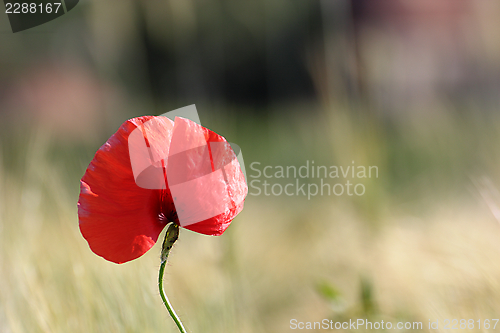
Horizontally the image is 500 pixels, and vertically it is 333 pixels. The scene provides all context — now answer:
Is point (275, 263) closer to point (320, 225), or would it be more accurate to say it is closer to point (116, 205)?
point (320, 225)

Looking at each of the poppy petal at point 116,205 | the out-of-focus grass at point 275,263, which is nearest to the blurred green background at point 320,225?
the out-of-focus grass at point 275,263

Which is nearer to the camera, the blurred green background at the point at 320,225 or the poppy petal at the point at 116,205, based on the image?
the poppy petal at the point at 116,205

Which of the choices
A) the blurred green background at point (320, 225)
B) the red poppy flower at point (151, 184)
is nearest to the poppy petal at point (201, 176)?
the red poppy flower at point (151, 184)

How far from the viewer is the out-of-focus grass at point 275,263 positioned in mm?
341

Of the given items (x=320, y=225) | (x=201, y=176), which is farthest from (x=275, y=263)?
(x=201, y=176)

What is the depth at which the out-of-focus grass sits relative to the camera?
1.12 feet

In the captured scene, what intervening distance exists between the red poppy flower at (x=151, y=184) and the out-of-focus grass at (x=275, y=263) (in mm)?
207

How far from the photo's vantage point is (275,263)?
1.93 feet

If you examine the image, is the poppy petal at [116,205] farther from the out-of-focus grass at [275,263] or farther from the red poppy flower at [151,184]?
the out-of-focus grass at [275,263]

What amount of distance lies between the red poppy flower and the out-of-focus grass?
207 millimetres

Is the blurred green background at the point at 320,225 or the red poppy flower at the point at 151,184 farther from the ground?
the red poppy flower at the point at 151,184

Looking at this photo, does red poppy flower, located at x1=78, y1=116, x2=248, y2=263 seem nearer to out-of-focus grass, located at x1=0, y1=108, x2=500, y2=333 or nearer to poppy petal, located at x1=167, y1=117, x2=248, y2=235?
poppy petal, located at x1=167, y1=117, x2=248, y2=235

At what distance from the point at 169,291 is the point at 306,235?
0.93 feet

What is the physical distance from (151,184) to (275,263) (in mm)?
494
